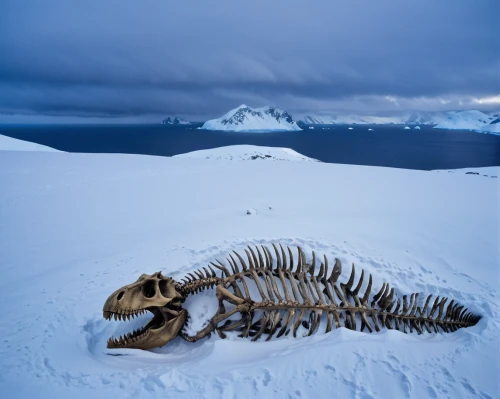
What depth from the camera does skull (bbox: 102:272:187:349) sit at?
8.14ft

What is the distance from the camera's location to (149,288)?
2.76 metres

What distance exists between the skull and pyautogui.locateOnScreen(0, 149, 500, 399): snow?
0.12 meters

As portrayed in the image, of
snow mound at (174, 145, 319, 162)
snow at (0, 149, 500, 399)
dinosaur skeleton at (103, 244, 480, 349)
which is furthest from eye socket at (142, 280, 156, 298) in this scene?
snow mound at (174, 145, 319, 162)

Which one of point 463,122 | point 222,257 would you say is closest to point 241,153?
point 222,257

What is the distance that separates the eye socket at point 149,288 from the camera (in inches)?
107

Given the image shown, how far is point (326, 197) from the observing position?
26.8 ft

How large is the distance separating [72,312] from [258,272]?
7.77 ft

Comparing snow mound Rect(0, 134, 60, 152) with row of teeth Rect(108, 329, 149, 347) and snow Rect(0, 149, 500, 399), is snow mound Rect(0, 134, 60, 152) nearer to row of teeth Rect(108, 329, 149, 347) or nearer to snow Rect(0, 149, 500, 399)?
snow Rect(0, 149, 500, 399)

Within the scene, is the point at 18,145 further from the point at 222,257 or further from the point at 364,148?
the point at 364,148

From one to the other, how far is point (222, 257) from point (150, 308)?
1.83m

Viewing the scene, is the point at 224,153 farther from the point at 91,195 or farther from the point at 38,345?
the point at 38,345

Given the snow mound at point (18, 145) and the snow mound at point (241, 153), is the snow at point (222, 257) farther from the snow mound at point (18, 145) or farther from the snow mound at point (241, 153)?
the snow mound at point (241, 153)

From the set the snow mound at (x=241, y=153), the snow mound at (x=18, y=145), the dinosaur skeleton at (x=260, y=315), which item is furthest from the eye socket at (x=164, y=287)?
the snow mound at (x=241, y=153)

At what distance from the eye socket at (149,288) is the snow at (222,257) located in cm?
56
